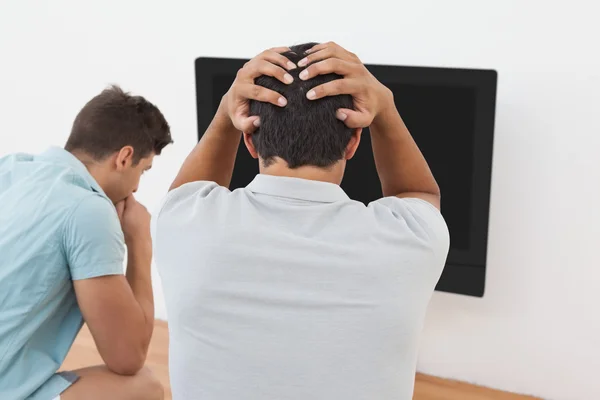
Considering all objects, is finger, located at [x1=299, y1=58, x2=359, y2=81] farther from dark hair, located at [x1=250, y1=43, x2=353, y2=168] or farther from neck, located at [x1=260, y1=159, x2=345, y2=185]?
neck, located at [x1=260, y1=159, x2=345, y2=185]

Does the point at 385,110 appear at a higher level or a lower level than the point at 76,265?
higher

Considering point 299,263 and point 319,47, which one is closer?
point 299,263

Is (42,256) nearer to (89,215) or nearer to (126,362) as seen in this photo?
(89,215)

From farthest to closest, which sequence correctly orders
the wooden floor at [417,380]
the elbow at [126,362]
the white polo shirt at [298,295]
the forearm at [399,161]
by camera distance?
the wooden floor at [417,380] → the elbow at [126,362] → the forearm at [399,161] → the white polo shirt at [298,295]

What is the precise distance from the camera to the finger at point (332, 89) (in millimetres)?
916

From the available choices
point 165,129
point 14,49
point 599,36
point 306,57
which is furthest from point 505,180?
point 14,49

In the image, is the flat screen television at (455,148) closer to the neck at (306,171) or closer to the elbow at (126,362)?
the elbow at (126,362)

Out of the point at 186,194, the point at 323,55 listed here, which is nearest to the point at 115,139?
the point at 186,194

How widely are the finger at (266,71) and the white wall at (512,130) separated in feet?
3.62

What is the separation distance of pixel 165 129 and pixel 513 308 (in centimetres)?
113

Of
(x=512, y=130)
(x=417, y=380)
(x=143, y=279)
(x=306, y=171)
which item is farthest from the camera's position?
(x=417, y=380)

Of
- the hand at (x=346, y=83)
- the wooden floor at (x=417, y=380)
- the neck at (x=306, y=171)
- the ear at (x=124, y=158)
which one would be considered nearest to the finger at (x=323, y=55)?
the hand at (x=346, y=83)

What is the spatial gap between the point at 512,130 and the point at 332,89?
113 centimetres

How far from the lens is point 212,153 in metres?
1.16
